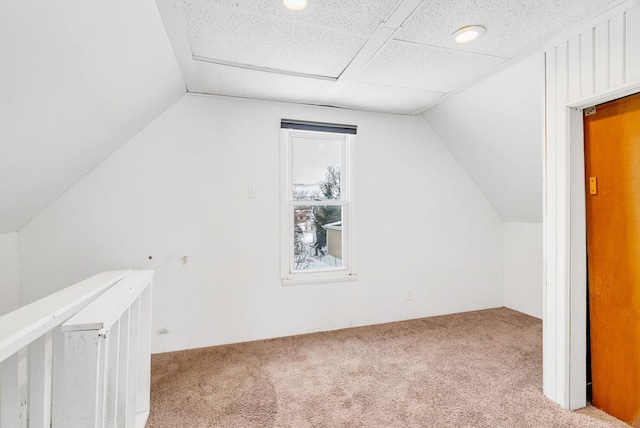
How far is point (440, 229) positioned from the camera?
3.57 meters

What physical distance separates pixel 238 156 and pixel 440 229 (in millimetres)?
2318

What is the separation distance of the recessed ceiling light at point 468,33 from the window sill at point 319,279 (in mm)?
2177

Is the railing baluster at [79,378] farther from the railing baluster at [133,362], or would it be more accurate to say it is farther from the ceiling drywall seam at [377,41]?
the ceiling drywall seam at [377,41]

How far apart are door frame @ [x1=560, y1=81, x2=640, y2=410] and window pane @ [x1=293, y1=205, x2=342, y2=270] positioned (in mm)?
1902

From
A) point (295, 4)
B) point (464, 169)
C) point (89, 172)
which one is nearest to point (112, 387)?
point (89, 172)

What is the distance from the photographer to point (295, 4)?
158 centimetres

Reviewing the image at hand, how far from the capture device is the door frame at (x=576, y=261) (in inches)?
74.1

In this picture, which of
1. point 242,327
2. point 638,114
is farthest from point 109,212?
point 638,114

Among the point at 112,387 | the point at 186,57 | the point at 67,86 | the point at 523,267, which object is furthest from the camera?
the point at 523,267

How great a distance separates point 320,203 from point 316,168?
14.2 inches

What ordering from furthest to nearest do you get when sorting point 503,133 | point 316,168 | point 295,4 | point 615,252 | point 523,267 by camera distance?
point 523,267, point 316,168, point 503,133, point 615,252, point 295,4

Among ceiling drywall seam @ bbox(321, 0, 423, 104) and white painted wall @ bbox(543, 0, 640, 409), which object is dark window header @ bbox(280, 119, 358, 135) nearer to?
ceiling drywall seam @ bbox(321, 0, 423, 104)

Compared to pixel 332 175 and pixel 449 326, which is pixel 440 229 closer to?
pixel 449 326

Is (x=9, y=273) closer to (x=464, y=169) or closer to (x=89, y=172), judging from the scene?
(x=89, y=172)
